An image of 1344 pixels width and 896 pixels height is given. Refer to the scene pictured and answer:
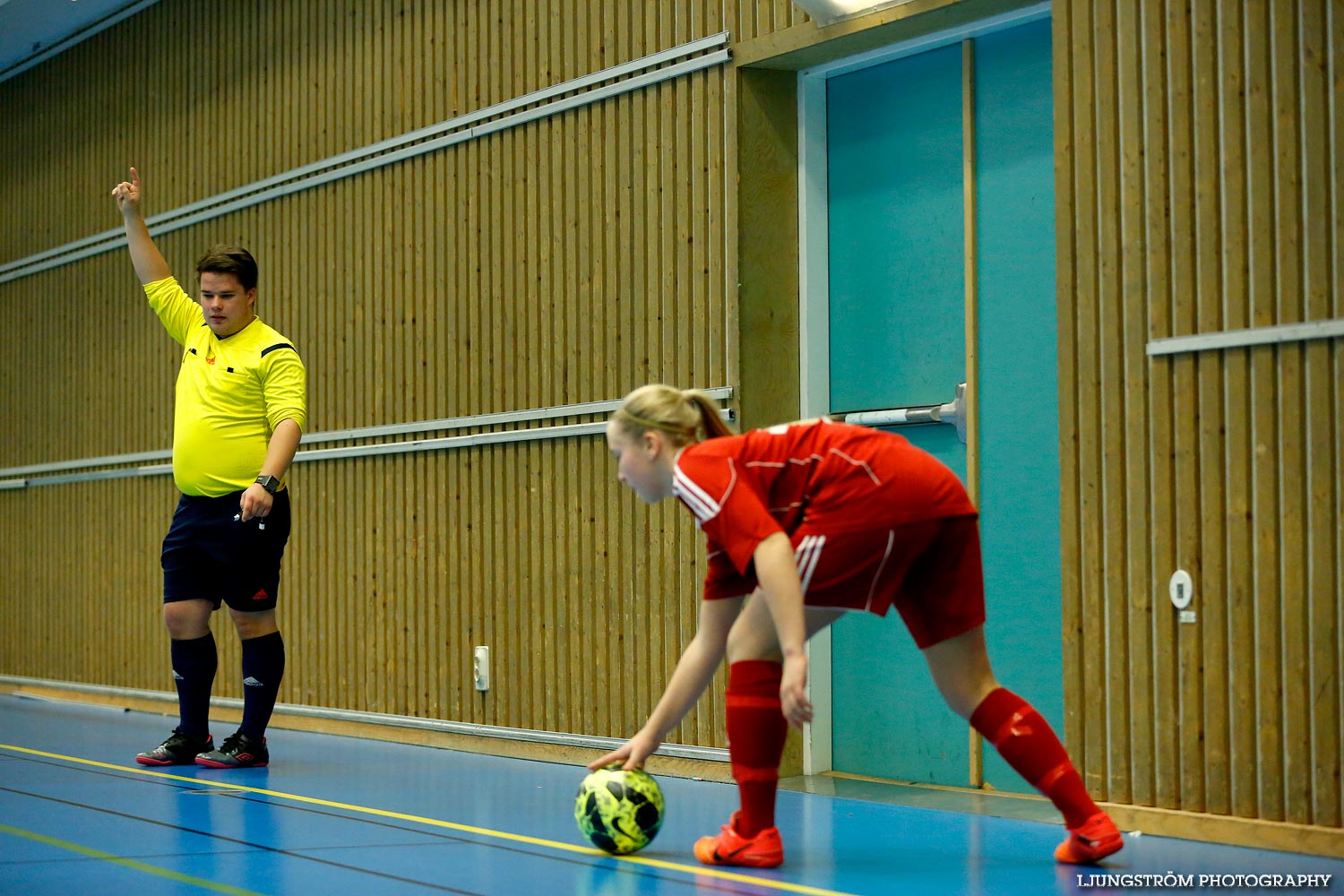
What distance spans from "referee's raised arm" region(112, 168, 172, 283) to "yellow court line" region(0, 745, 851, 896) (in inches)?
79.0

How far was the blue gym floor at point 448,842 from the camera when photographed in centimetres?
360

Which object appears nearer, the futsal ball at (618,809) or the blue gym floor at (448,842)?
the blue gym floor at (448,842)

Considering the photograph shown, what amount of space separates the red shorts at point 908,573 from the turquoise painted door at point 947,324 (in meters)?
1.65

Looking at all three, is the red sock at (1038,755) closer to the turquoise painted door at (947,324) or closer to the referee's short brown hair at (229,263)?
the turquoise painted door at (947,324)

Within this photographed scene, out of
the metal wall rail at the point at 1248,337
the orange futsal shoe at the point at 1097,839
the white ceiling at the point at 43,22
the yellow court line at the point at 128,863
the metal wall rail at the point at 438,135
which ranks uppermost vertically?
the white ceiling at the point at 43,22

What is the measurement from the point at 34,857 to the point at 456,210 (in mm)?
4164

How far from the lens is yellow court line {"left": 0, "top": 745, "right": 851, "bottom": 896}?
3.58 metres

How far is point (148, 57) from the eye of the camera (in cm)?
974

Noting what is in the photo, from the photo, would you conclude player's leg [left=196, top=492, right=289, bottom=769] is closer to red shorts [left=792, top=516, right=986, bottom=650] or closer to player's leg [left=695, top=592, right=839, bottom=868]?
player's leg [left=695, top=592, right=839, bottom=868]

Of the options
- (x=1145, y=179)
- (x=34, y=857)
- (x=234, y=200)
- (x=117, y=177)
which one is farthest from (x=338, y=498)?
(x=1145, y=179)

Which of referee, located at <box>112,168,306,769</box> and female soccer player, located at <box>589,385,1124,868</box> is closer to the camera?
female soccer player, located at <box>589,385,1124,868</box>

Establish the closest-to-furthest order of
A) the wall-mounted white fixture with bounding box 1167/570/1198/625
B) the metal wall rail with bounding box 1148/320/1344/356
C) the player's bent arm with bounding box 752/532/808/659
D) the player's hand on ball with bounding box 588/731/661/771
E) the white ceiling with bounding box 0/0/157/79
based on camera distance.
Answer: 1. the player's bent arm with bounding box 752/532/808/659
2. the player's hand on ball with bounding box 588/731/661/771
3. the metal wall rail with bounding box 1148/320/1344/356
4. the wall-mounted white fixture with bounding box 1167/570/1198/625
5. the white ceiling with bounding box 0/0/157/79

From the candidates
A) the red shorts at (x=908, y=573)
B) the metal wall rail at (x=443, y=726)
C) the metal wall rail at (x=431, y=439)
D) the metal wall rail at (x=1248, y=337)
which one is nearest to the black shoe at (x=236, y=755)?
the metal wall rail at (x=443, y=726)

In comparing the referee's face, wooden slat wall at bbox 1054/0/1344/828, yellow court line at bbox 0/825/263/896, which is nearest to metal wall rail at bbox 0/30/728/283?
the referee's face
